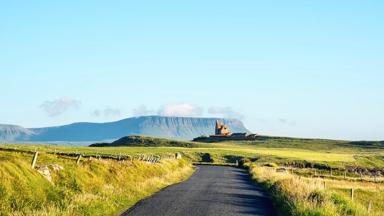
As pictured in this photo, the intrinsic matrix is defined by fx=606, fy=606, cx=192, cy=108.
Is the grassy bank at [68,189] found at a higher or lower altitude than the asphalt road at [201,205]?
higher

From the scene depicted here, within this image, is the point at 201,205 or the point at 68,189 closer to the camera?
the point at 68,189

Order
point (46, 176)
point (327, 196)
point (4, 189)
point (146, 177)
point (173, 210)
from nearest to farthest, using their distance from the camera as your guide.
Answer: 1. point (4, 189)
2. point (173, 210)
3. point (46, 176)
4. point (327, 196)
5. point (146, 177)

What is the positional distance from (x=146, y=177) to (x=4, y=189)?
75.7ft

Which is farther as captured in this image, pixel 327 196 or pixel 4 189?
pixel 327 196

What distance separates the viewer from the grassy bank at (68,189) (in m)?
20.4

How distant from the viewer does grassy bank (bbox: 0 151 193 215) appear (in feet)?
67.0

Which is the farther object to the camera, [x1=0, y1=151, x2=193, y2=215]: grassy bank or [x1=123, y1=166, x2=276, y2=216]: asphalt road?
[x1=123, y1=166, x2=276, y2=216]: asphalt road

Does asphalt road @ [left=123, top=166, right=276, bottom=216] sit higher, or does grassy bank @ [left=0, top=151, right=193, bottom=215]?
grassy bank @ [left=0, top=151, right=193, bottom=215]

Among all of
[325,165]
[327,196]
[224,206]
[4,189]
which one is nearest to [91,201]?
[4,189]

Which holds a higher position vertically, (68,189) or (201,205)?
(68,189)

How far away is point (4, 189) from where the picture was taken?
20.5 m

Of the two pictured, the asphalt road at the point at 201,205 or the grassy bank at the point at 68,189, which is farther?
the asphalt road at the point at 201,205

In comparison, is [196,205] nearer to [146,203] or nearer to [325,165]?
[146,203]

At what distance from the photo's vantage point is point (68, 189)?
26375mm
